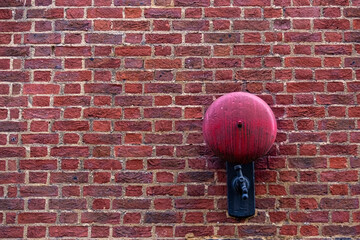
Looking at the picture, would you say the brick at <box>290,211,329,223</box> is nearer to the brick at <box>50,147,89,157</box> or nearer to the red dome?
the red dome

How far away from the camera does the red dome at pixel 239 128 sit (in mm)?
1963

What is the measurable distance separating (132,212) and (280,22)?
139 centimetres

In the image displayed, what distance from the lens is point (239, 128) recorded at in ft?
6.41

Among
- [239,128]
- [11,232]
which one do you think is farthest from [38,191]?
[239,128]

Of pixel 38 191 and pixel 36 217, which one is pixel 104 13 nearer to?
pixel 38 191

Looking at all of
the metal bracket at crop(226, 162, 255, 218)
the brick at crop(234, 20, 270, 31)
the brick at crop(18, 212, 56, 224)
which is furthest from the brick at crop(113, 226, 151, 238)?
the brick at crop(234, 20, 270, 31)

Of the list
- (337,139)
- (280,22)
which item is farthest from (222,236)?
(280,22)

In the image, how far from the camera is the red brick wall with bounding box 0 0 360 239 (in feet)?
7.69

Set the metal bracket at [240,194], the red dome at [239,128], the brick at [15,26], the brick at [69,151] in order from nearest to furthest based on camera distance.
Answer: the red dome at [239,128] < the metal bracket at [240,194] < the brick at [69,151] < the brick at [15,26]

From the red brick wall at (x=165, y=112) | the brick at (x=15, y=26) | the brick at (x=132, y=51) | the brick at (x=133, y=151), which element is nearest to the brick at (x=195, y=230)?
the red brick wall at (x=165, y=112)

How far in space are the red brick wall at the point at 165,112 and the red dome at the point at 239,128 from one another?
378mm

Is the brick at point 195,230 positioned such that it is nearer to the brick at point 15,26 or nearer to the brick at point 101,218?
the brick at point 101,218

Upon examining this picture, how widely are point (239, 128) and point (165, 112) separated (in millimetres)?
598

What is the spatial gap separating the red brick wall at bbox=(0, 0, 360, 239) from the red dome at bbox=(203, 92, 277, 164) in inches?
14.9
